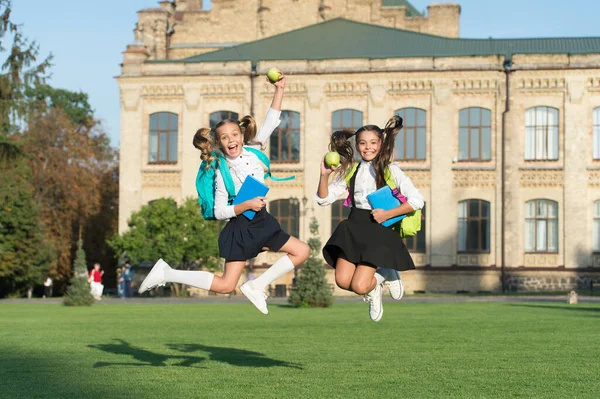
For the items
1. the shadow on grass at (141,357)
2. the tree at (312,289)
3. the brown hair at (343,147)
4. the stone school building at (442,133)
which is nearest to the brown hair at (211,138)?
the brown hair at (343,147)

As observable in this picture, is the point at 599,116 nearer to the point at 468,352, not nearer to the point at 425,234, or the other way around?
the point at 425,234

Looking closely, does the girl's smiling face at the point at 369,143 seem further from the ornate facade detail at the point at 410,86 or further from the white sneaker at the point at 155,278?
the ornate facade detail at the point at 410,86

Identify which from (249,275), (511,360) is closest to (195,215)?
(249,275)

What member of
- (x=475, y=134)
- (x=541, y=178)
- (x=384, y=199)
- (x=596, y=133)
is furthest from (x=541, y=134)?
(x=384, y=199)

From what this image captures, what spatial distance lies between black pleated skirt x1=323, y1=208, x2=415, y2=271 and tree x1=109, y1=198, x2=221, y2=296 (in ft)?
132

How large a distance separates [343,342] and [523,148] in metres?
40.4

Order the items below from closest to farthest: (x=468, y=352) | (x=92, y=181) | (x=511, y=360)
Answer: (x=511, y=360) → (x=468, y=352) → (x=92, y=181)

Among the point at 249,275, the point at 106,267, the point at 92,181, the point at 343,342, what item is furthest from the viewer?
the point at 106,267

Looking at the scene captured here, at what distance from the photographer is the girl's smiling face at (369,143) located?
42.2 feet

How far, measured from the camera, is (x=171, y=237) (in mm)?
53688

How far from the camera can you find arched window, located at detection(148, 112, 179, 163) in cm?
6050

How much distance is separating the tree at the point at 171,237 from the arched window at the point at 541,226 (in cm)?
1526

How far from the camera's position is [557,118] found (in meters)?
57.0

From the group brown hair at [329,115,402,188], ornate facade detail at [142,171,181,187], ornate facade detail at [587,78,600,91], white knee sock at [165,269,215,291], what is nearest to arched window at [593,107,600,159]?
ornate facade detail at [587,78,600,91]
